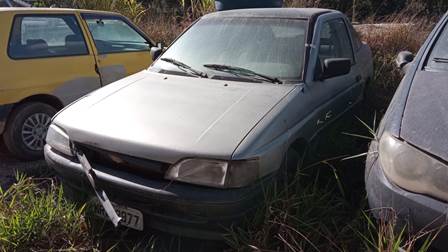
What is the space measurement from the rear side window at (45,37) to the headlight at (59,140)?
1.75 metres

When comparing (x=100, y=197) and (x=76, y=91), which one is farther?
(x=76, y=91)

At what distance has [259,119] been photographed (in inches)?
116

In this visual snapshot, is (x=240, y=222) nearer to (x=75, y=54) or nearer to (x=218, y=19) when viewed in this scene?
(x=218, y=19)

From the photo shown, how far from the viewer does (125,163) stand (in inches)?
113

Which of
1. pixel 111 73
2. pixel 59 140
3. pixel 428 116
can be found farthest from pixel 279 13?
pixel 111 73

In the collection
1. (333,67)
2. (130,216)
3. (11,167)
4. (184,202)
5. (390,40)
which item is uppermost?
(333,67)

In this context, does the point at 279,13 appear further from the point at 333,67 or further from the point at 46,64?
the point at 46,64

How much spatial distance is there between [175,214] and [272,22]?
2.08 metres

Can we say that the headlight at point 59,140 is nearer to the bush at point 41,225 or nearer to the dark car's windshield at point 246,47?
the bush at point 41,225

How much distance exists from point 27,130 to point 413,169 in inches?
154

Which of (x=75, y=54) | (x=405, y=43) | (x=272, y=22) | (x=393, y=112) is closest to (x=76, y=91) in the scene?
(x=75, y=54)

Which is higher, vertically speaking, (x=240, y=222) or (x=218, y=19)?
(x=218, y=19)

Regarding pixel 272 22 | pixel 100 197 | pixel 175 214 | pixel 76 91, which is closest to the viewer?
pixel 175 214

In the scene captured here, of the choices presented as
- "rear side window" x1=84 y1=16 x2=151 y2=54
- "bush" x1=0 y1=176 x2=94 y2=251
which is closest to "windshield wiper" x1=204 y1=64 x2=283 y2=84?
"bush" x1=0 y1=176 x2=94 y2=251
